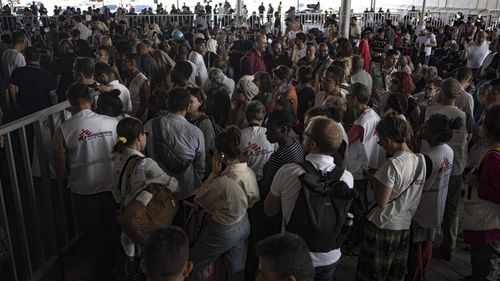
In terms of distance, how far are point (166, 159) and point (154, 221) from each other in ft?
2.76

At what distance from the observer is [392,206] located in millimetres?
3342

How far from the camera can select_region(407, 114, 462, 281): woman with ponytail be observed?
11.4ft

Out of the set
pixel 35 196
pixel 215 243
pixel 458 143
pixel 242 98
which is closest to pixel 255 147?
pixel 215 243

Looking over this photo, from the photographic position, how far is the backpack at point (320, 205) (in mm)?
2658

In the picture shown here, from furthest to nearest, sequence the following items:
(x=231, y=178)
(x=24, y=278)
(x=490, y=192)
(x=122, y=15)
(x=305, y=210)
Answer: (x=122, y=15)
(x=24, y=278)
(x=490, y=192)
(x=231, y=178)
(x=305, y=210)

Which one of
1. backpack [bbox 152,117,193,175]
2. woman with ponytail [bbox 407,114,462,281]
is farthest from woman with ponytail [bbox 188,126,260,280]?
woman with ponytail [bbox 407,114,462,281]

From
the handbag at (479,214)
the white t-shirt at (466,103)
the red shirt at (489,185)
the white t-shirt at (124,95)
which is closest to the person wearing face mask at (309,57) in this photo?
the white t-shirt at (466,103)

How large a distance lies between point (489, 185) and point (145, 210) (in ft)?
8.03

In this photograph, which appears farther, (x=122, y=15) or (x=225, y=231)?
(x=122, y=15)

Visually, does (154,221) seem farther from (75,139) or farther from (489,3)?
(489,3)

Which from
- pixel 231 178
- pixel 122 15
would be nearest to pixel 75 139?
pixel 231 178

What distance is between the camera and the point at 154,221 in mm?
3080

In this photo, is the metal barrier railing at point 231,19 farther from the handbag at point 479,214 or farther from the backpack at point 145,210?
the backpack at point 145,210

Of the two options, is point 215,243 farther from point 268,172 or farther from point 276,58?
point 276,58
